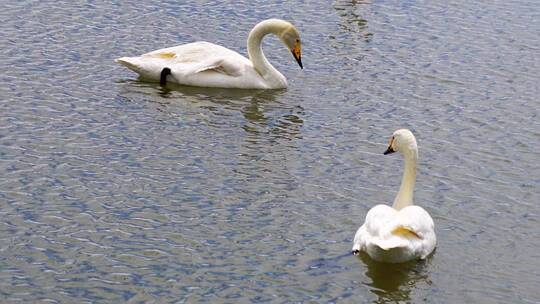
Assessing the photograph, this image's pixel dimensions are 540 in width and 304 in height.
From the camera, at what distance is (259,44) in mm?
16688

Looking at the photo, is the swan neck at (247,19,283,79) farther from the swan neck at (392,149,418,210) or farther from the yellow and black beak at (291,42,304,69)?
the swan neck at (392,149,418,210)

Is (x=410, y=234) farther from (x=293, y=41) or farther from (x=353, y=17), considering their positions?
(x=353, y=17)

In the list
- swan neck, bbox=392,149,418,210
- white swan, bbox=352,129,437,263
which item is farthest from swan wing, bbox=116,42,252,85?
white swan, bbox=352,129,437,263

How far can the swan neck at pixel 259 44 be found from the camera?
647 inches

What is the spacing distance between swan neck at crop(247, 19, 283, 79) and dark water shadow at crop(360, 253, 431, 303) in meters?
6.20

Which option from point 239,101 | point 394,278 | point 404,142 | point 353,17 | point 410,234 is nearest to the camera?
point 394,278

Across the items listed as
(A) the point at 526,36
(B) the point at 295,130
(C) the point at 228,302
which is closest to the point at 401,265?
(C) the point at 228,302

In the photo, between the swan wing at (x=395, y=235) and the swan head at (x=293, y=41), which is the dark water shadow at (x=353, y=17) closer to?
the swan head at (x=293, y=41)

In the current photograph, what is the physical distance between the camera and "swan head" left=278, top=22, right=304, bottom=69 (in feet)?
54.6

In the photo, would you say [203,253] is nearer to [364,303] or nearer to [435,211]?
[364,303]

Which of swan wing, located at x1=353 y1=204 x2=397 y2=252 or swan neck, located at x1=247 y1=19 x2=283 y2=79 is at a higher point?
swan neck, located at x1=247 y1=19 x2=283 y2=79

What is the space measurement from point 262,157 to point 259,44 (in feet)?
12.1

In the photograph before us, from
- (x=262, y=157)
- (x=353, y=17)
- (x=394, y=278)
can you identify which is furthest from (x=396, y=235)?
(x=353, y=17)

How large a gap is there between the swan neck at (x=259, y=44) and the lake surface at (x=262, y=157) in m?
0.49
